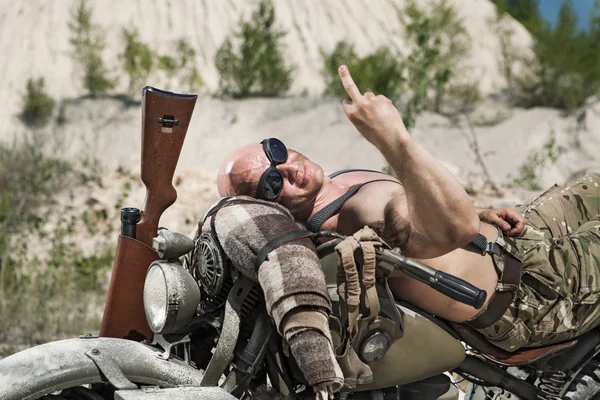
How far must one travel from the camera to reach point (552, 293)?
2.78 meters

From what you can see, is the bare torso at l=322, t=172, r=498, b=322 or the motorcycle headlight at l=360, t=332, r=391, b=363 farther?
the bare torso at l=322, t=172, r=498, b=322

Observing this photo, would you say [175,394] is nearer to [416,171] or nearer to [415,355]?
[415,355]

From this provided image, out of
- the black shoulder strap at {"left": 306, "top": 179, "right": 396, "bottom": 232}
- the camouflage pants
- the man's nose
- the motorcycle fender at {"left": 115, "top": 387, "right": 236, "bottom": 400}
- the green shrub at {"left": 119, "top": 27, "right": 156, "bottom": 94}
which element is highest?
the green shrub at {"left": 119, "top": 27, "right": 156, "bottom": 94}

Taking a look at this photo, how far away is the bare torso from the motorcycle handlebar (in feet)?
0.61

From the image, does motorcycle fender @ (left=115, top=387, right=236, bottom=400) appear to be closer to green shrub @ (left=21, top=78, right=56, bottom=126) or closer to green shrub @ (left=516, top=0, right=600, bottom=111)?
green shrub @ (left=516, top=0, right=600, bottom=111)

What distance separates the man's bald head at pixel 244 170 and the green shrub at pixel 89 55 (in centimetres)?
1610

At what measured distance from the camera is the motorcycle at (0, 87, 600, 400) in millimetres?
2133

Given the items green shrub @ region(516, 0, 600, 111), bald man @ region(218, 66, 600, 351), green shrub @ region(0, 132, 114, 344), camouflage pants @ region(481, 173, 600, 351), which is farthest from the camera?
green shrub @ region(516, 0, 600, 111)

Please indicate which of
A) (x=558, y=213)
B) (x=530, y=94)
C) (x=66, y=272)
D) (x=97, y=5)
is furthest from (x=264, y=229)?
(x=97, y=5)

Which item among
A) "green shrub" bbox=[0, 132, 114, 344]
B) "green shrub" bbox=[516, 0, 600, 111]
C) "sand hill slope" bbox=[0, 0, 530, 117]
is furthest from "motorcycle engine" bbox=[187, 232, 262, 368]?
"sand hill slope" bbox=[0, 0, 530, 117]

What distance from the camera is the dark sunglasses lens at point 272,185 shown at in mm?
2512

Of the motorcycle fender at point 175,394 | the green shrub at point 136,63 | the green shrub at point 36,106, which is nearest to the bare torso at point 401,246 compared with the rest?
the motorcycle fender at point 175,394

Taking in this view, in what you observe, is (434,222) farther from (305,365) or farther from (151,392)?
(151,392)

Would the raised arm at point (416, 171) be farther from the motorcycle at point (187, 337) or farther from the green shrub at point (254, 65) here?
the green shrub at point (254, 65)
